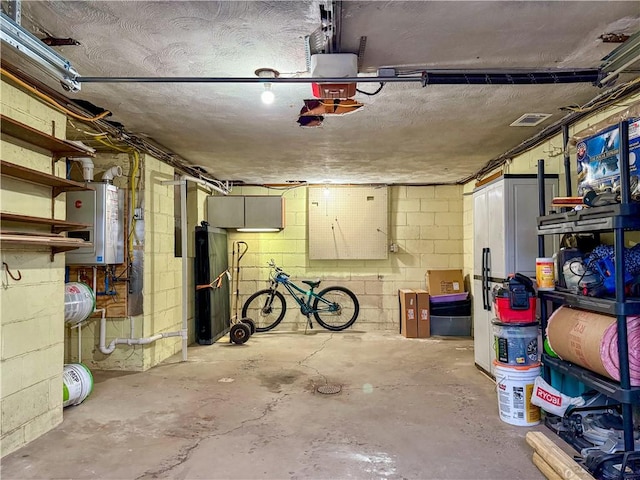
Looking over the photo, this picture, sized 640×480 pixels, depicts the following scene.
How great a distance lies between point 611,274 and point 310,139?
2601mm

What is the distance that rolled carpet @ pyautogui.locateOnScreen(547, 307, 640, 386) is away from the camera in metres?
2.07

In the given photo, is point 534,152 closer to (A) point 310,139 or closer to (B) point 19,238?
(A) point 310,139

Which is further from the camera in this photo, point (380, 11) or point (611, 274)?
point (611, 274)

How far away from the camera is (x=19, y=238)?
2.24m

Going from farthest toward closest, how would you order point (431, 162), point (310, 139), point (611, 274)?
point (431, 162) → point (310, 139) → point (611, 274)

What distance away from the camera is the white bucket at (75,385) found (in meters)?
2.98

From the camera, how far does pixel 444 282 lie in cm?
612

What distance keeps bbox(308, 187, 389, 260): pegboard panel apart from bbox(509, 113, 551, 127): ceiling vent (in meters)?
3.01

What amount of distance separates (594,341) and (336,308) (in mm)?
4330

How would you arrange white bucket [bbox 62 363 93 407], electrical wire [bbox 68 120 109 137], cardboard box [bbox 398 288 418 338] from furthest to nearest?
cardboard box [bbox 398 288 418 338], electrical wire [bbox 68 120 109 137], white bucket [bbox 62 363 93 407]

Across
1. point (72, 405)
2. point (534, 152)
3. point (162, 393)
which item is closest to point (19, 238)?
point (72, 405)

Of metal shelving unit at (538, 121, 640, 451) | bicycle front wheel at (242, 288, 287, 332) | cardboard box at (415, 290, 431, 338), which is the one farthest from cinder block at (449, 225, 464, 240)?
metal shelving unit at (538, 121, 640, 451)

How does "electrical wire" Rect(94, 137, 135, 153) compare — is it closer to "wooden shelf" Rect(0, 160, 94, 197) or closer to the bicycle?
"wooden shelf" Rect(0, 160, 94, 197)

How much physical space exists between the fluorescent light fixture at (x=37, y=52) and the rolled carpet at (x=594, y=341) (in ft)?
10.0
